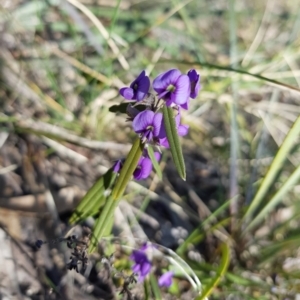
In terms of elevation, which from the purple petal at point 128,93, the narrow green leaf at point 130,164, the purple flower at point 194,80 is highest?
the purple flower at point 194,80

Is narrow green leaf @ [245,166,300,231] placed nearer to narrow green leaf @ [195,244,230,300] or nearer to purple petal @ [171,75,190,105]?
narrow green leaf @ [195,244,230,300]

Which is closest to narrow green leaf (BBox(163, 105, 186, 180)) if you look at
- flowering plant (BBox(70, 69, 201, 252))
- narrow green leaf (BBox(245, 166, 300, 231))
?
flowering plant (BBox(70, 69, 201, 252))

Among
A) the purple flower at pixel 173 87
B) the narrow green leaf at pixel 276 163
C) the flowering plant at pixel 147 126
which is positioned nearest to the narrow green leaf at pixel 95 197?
the flowering plant at pixel 147 126

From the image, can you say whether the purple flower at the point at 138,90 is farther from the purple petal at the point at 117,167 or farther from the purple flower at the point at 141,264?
the purple flower at the point at 141,264

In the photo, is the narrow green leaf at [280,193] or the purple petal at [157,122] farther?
the narrow green leaf at [280,193]

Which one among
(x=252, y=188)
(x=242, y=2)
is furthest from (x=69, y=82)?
(x=242, y=2)

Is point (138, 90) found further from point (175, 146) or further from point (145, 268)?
point (145, 268)
